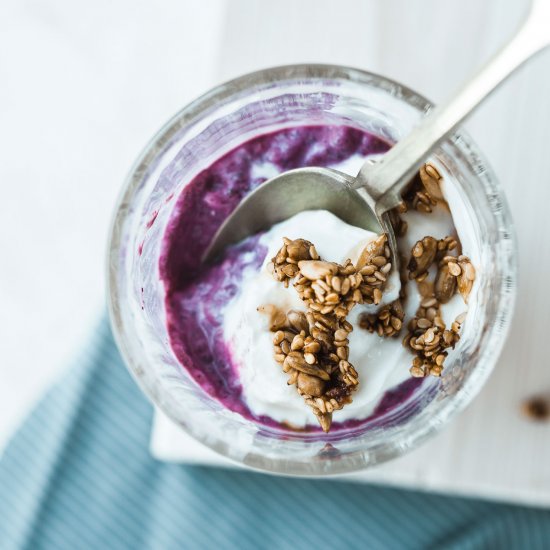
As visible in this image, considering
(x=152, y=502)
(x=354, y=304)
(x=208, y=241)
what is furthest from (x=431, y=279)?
(x=152, y=502)

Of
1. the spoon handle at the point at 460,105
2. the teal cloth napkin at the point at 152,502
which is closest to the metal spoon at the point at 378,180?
the spoon handle at the point at 460,105

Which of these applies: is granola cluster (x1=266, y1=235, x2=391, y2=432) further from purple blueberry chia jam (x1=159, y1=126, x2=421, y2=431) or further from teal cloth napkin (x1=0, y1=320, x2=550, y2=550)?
teal cloth napkin (x1=0, y1=320, x2=550, y2=550)

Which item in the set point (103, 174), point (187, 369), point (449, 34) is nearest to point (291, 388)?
point (187, 369)

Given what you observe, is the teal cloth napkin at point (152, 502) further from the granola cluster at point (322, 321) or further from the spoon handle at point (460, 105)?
the spoon handle at point (460, 105)

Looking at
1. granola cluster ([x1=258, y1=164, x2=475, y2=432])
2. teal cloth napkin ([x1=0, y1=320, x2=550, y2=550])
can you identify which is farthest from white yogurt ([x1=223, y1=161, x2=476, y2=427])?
teal cloth napkin ([x1=0, y1=320, x2=550, y2=550])

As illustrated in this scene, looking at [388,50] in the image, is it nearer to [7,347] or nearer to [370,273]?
[370,273]
